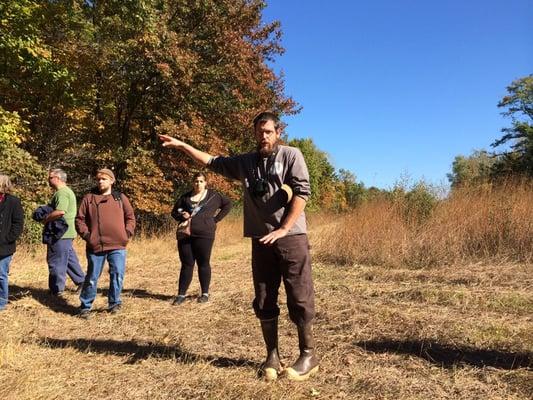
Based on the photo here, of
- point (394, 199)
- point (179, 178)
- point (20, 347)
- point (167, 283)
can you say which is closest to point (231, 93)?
point (179, 178)

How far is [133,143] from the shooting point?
1611 cm

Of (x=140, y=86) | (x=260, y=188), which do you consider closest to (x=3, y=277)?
(x=260, y=188)

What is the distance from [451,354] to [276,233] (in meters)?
1.93

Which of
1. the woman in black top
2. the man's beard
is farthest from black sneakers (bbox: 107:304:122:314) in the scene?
the man's beard

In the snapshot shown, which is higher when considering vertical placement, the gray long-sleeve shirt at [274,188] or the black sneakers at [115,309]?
the gray long-sleeve shirt at [274,188]

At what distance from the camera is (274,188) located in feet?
11.1

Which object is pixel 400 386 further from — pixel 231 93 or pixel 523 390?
pixel 231 93

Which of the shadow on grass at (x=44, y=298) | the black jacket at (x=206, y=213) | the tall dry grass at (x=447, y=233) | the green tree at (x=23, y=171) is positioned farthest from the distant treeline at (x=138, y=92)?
the black jacket at (x=206, y=213)

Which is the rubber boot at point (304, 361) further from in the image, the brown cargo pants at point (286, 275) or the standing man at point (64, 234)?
the standing man at point (64, 234)

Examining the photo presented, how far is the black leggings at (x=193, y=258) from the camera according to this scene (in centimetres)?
621

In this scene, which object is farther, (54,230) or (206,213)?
(54,230)

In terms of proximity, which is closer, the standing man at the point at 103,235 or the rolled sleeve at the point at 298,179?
the rolled sleeve at the point at 298,179

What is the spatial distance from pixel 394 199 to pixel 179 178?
27.5ft

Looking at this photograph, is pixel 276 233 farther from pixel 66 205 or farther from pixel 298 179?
pixel 66 205
